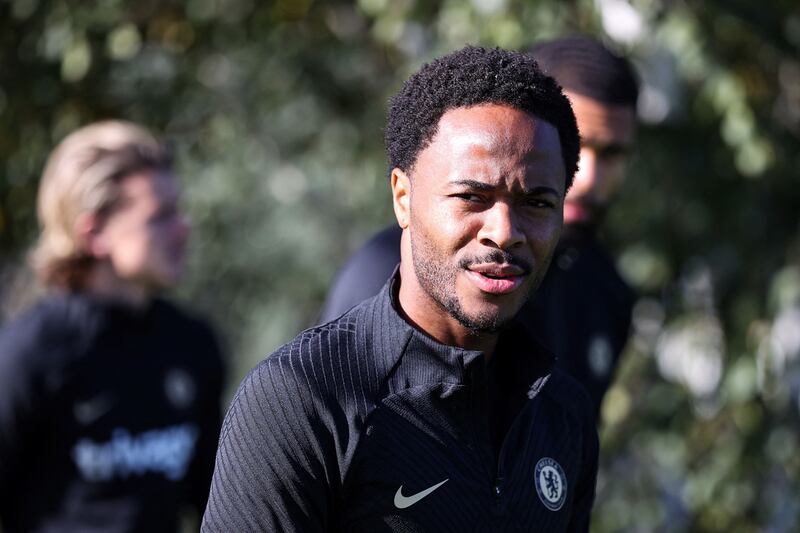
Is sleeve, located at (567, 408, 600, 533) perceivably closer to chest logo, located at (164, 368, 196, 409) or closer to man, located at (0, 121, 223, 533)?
man, located at (0, 121, 223, 533)

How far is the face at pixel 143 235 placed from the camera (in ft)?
12.6

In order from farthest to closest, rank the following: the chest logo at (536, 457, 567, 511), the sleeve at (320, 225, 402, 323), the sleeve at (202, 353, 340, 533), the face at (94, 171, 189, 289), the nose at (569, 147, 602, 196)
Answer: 1. the face at (94, 171, 189, 289)
2. the nose at (569, 147, 602, 196)
3. the sleeve at (320, 225, 402, 323)
4. the chest logo at (536, 457, 567, 511)
5. the sleeve at (202, 353, 340, 533)

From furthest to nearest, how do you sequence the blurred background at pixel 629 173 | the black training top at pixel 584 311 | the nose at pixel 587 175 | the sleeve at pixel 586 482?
the blurred background at pixel 629 173 < the nose at pixel 587 175 < the black training top at pixel 584 311 < the sleeve at pixel 586 482

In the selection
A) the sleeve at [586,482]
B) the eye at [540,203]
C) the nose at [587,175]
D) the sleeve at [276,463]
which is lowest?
the sleeve at [586,482]

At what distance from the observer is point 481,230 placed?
1.98 metres

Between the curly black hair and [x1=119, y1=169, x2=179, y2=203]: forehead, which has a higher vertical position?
the curly black hair

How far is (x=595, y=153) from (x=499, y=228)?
1205 mm

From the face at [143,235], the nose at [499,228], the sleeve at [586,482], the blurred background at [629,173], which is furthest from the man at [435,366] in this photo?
the blurred background at [629,173]

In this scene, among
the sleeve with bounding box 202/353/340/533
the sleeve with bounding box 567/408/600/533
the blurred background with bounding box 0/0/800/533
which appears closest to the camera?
the sleeve with bounding box 202/353/340/533

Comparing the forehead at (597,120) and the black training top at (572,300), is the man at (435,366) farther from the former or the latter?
the forehead at (597,120)

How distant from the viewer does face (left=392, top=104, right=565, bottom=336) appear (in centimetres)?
196

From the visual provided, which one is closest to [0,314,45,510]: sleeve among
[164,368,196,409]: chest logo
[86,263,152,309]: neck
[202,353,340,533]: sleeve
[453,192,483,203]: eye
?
[86,263,152,309]: neck

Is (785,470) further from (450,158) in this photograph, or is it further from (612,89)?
(450,158)

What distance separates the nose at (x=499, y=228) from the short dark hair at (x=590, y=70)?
1.20 m
